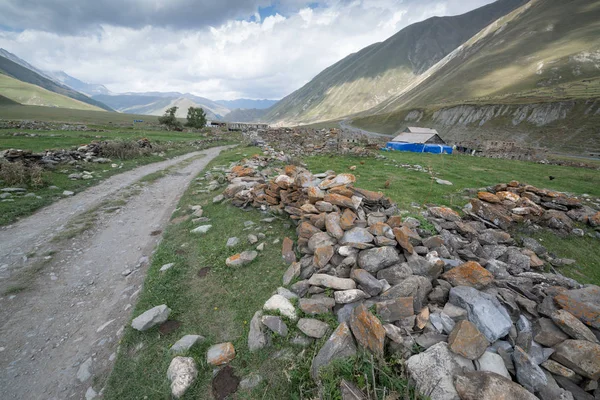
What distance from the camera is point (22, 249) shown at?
7.47 m

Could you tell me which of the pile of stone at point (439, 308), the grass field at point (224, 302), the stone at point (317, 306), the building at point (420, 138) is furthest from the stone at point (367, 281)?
the building at point (420, 138)

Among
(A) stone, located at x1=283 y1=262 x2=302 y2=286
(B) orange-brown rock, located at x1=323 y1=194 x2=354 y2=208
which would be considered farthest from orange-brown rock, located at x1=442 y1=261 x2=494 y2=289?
Result: (A) stone, located at x1=283 y1=262 x2=302 y2=286

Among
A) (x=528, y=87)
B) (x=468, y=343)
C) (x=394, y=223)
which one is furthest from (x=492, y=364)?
(x=528, y=87)

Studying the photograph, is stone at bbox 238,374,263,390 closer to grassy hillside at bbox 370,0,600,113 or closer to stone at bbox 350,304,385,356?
stone at bbox 350,304,385,356

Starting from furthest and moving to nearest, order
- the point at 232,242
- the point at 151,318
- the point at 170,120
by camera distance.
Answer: the point at 170,120
the point at 232,242
the point at 151,318

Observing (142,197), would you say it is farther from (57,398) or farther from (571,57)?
(571,57)

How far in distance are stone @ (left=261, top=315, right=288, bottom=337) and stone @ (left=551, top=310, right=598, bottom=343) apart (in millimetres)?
4475

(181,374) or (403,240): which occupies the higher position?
(403,240)

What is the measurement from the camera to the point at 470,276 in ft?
15.6

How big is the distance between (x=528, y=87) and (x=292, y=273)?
407ft

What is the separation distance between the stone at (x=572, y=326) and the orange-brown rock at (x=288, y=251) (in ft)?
16.9

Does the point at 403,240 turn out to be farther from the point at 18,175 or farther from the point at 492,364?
the point at 18,175

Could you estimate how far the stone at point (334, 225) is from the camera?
629 cm

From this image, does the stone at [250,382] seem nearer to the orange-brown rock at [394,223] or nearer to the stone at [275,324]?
the stone at [275,324]
